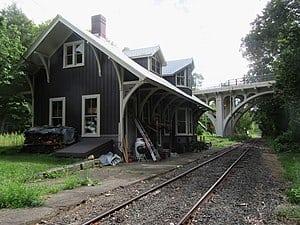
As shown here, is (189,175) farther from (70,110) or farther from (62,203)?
(70,110)

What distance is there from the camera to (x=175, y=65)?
2516cm

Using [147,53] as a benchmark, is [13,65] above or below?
below

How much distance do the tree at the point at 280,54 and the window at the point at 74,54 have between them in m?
10.9

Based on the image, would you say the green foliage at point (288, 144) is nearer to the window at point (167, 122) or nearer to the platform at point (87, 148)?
the window at point (167, 122)

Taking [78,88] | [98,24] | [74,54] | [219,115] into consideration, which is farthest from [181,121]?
[219,115]

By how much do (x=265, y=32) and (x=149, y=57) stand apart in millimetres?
20153

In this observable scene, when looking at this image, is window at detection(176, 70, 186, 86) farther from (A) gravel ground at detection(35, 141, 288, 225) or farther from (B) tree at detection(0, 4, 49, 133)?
(A) gravel ground at detection(35, 141, 288, 225)

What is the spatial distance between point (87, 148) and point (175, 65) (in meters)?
13.7

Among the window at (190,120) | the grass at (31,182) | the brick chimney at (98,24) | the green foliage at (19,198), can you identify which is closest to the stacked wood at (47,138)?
the grass at (31,182)

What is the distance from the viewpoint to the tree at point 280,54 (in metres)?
17.6

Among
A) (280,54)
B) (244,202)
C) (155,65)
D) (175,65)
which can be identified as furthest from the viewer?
(175,65)

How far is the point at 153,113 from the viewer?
18359mm

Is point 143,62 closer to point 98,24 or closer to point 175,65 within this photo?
point 98,24

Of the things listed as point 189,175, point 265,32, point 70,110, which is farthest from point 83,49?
point 265,32
